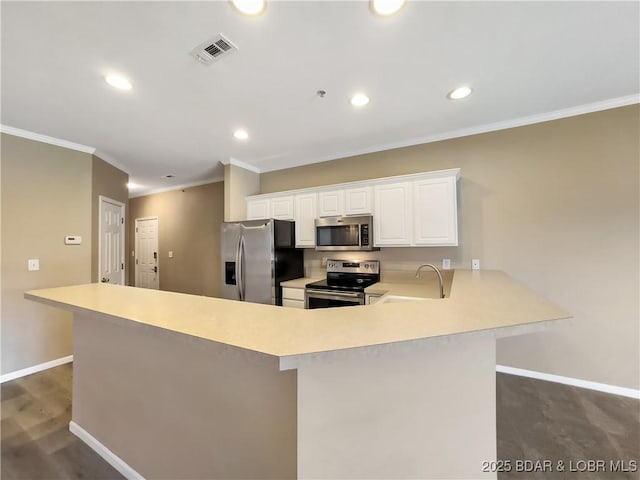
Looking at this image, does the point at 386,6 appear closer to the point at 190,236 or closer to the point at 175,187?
the point at 190,236

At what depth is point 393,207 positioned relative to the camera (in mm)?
3021

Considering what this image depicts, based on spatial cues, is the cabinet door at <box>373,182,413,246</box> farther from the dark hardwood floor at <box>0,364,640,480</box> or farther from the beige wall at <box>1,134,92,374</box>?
the beige wall at <box>1,134,92,374</box>

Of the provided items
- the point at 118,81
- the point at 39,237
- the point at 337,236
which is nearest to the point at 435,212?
the point at 337,236

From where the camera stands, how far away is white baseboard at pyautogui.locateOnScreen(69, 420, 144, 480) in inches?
58.2

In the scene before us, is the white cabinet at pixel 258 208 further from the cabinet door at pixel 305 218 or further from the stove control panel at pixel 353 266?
the stove control panel at pixel 353 266

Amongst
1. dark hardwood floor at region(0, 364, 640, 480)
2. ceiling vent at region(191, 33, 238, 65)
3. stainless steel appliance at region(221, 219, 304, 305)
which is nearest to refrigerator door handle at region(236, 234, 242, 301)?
stainless steel appliance at region(221, 219, 304, 305)

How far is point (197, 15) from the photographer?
140 cm

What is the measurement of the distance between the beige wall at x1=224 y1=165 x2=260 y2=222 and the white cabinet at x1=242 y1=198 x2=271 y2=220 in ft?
0.36

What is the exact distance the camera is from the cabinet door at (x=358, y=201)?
315 centimetres

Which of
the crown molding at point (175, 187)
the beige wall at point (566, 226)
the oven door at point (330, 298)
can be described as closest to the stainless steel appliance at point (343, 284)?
the oven door at point (330, 298)

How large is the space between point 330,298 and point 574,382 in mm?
2491

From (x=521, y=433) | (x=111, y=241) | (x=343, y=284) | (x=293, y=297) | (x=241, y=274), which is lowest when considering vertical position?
(x=521, y=433)

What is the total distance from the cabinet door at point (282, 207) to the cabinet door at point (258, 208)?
0.11 metres

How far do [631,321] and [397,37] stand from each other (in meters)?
3.16
